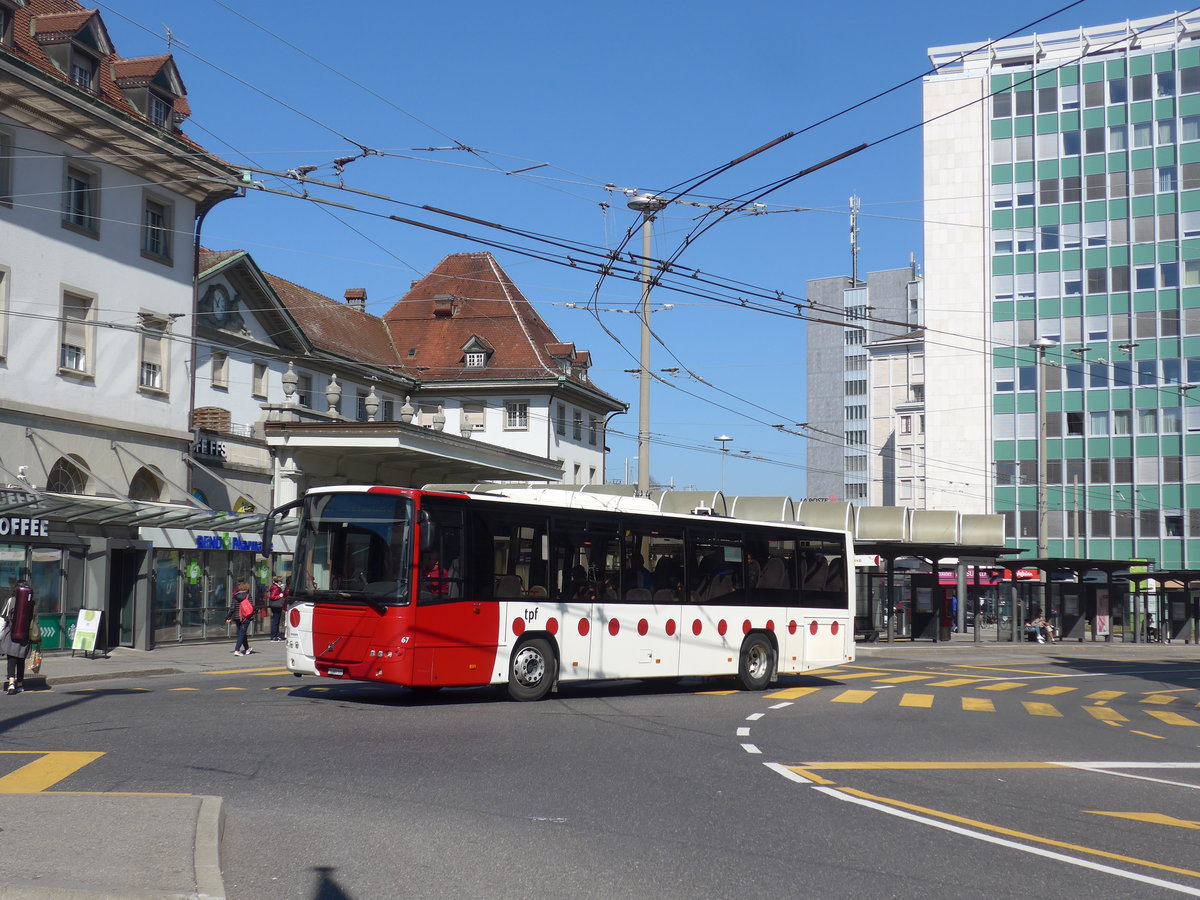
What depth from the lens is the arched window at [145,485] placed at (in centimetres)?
3338

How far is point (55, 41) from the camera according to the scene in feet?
99.1

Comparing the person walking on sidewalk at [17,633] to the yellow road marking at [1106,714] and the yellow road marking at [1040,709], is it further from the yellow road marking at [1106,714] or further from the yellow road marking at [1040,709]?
the yellow road marking at [1106,714]

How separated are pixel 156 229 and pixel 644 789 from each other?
27.3 metres

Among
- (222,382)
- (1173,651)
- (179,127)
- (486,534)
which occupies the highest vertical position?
(179,127)

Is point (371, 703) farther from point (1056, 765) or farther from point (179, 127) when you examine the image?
point (179, 127)

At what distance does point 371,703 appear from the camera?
17266 mm

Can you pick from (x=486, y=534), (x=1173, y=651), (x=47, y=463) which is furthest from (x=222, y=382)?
(x=1173, y=651)

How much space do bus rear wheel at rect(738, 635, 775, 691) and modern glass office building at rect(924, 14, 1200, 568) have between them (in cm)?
5757

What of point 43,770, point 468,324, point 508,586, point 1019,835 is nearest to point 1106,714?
point 508,586

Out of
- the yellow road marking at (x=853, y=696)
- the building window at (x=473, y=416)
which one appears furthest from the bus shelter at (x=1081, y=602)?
the yellow road marking at (x=853, y=696)

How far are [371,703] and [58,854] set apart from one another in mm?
10424

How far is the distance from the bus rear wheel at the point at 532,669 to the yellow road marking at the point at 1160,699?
1125cm

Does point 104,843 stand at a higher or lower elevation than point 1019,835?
higher

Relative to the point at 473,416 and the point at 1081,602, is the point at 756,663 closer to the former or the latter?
the point at 1081,602
